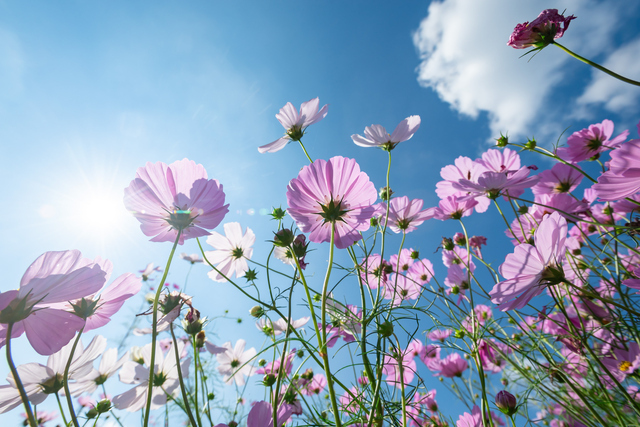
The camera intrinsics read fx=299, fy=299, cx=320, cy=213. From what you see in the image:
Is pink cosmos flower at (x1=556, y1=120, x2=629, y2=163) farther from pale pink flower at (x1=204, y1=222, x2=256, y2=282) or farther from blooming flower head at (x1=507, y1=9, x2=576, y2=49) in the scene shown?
pale pink flower at (x1=204, y1=222, x2=256, y2=282)

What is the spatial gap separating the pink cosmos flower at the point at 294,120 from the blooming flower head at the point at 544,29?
1.55 ft

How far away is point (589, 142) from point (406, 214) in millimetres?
630

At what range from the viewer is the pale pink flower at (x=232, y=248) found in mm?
832

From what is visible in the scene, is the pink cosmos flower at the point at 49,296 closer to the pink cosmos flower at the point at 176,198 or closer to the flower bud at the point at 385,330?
the pink cosmos flower at the point at 176,198

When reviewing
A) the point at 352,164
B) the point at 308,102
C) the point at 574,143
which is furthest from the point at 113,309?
the point at 574,143

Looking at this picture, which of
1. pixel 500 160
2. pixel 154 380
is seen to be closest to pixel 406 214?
pixel 500 160

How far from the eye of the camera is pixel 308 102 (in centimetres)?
80

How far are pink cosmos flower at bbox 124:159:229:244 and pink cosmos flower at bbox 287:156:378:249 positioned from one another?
0.13 metres

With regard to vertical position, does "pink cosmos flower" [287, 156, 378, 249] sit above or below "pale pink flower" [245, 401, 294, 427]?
above

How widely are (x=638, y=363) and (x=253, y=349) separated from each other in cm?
115

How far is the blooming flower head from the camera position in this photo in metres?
0.64

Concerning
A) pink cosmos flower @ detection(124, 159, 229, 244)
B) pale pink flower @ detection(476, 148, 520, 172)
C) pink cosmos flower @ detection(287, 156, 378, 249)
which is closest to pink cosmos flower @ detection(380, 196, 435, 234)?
pale pink flower @ detection(476, 148, 520, 172)

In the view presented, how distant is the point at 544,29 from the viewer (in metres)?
0.64

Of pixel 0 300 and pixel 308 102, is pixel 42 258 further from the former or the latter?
pixel 308 102
